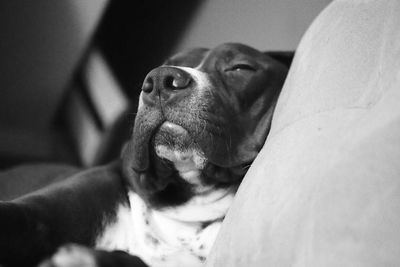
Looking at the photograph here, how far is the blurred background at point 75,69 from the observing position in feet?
6.61

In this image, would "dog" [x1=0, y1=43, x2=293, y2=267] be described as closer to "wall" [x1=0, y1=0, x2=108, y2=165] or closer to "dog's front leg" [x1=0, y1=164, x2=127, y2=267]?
"dog's front leg" [x1=0, y1=164, x2=127, y2=267]

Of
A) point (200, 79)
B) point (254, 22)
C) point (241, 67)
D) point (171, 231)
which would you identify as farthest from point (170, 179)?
point (254, 22)

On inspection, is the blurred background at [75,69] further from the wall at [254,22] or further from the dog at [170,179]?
the dog at [170,179]

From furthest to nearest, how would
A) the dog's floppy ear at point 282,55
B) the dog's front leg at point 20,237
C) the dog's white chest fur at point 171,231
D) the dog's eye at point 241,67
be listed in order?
1. the dog's floppy ear at point 282,55
2. the dog's eye at point 241,67
3. the dog's white chest fur at point 171,231
4. the dog's front leg at point 20,237

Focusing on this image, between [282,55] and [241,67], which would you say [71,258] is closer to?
[241,67]

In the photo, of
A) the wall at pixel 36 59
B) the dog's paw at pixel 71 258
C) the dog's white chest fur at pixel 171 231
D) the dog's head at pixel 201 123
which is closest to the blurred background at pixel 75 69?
the wall at pixel 36 59

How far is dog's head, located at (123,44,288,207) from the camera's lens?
1.24 m

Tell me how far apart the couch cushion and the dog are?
9.2 inches

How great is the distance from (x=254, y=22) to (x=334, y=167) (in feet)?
3.10

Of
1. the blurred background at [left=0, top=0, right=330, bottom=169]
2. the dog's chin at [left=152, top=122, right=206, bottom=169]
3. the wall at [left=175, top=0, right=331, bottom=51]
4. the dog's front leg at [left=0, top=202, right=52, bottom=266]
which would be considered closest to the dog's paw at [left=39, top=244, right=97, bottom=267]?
the dog's front leg at [left=0, top=202, right=52, bottom=266]

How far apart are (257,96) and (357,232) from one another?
0.80m

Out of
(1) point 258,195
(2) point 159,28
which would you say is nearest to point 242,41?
(2) point 159,28

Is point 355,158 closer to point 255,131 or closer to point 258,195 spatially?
point 258,195

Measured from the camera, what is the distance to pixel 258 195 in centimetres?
87
